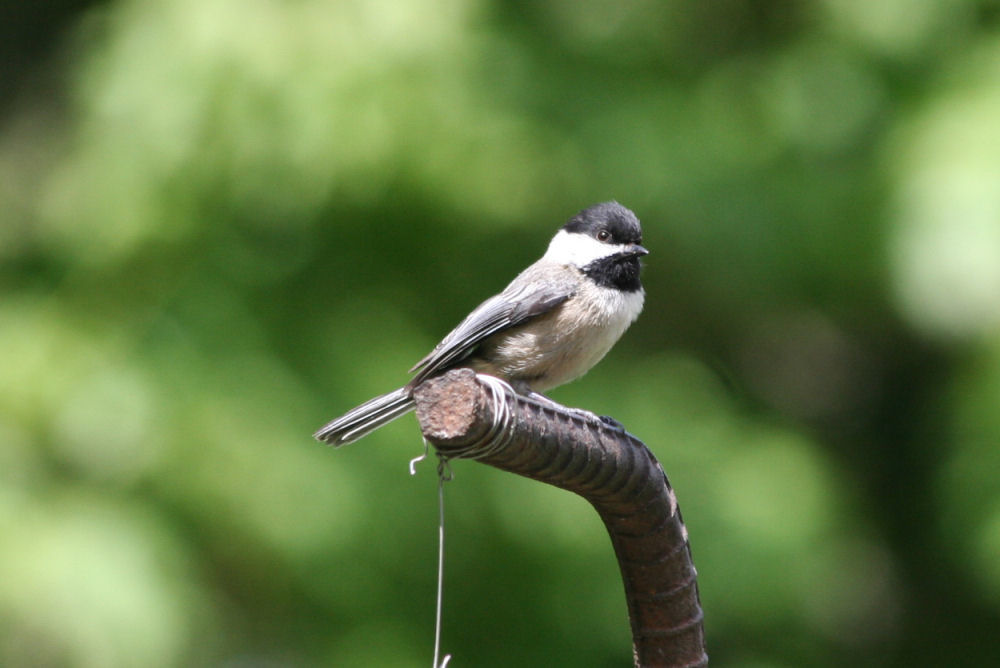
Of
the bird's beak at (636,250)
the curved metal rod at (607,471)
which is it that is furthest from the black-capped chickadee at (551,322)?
the curved metal rod at (607,471)

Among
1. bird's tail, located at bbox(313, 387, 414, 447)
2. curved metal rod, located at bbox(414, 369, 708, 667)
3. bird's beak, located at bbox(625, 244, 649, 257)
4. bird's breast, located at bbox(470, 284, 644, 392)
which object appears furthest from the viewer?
bird's beak, located at bbox(625, 244, 649, 257)

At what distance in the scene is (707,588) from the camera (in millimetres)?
3391

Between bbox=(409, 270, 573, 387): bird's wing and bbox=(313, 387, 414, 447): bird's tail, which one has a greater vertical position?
bbox=(409, 270, 573, 387): bird's wing

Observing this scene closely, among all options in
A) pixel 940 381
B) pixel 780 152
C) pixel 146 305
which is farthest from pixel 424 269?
pixel 940 381

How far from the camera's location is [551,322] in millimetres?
2828

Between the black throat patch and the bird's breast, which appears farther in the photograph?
the black throat patch

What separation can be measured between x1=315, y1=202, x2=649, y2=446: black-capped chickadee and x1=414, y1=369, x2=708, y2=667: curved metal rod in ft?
2.71

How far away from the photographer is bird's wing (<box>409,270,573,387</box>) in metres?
2.62

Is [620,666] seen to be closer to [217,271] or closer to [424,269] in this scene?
[424,269]

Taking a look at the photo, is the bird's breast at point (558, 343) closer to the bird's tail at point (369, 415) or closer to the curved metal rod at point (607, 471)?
the bird's tail at point (369, 415)

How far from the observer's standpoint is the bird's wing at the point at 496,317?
2.62 metres

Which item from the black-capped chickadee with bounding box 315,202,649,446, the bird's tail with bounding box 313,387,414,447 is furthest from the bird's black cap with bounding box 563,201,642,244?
the bird's tail with bounding box 313,387,414,447

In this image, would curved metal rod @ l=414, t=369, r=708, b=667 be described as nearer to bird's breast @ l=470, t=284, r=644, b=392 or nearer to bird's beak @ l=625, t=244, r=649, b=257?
bird's breast @ l=470, t=284, r=644, b=392

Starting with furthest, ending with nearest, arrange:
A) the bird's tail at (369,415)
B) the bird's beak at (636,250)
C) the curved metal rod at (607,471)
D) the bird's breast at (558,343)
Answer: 1. the bird's beak at (636,250)
2. the bird's breast at (558,343)
3. the bird's tail at (369,415)
4. the curved metal rod at (607,471)
